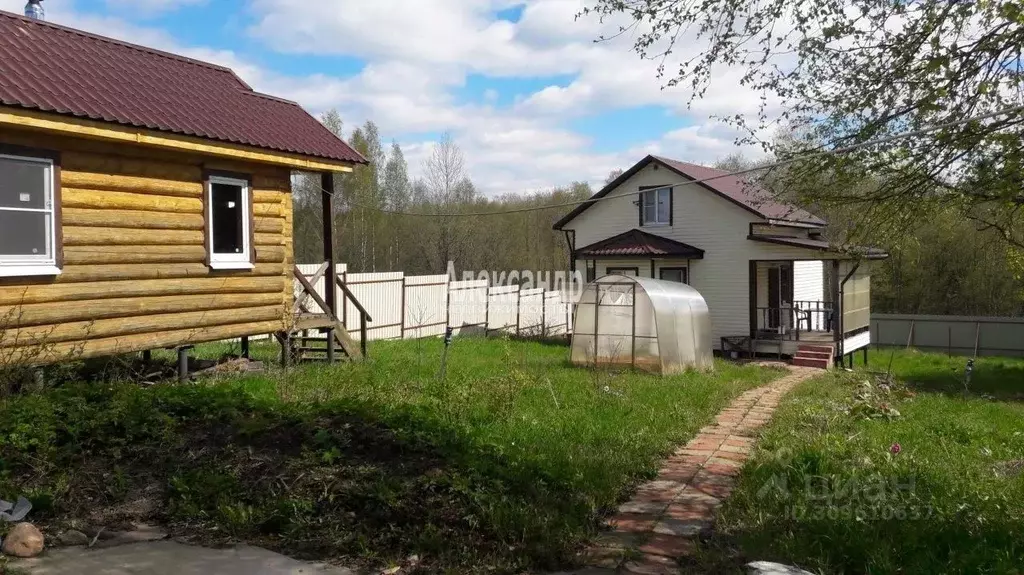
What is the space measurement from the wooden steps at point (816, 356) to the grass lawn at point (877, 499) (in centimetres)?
1080

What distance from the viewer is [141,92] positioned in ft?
32.5

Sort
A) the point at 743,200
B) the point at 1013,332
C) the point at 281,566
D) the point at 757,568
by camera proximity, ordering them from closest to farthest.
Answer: the point at 757,568, the point at 281,566, the point at 743,200, the point at 1013,332

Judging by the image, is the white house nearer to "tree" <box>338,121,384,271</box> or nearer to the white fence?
the white fence

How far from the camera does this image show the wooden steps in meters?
20.3

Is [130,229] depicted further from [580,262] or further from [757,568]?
[580,262]

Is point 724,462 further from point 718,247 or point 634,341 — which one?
point 718,247

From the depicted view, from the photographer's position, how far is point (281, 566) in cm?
461

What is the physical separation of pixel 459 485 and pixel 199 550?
175 centimetres

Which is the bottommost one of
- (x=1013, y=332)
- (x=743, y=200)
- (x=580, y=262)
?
(x=1013, y=332)

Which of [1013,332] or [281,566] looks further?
[1013,332]

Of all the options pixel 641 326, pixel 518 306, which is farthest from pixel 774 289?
pixel 641 326

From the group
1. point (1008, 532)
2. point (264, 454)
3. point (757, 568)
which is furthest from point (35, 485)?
point (1008, 532)

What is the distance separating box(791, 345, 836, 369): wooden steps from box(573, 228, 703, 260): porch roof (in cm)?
435

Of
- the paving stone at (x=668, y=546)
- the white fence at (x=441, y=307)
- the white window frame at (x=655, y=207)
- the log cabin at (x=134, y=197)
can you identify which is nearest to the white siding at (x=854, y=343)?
the white window frame at (x=655, y=207)
